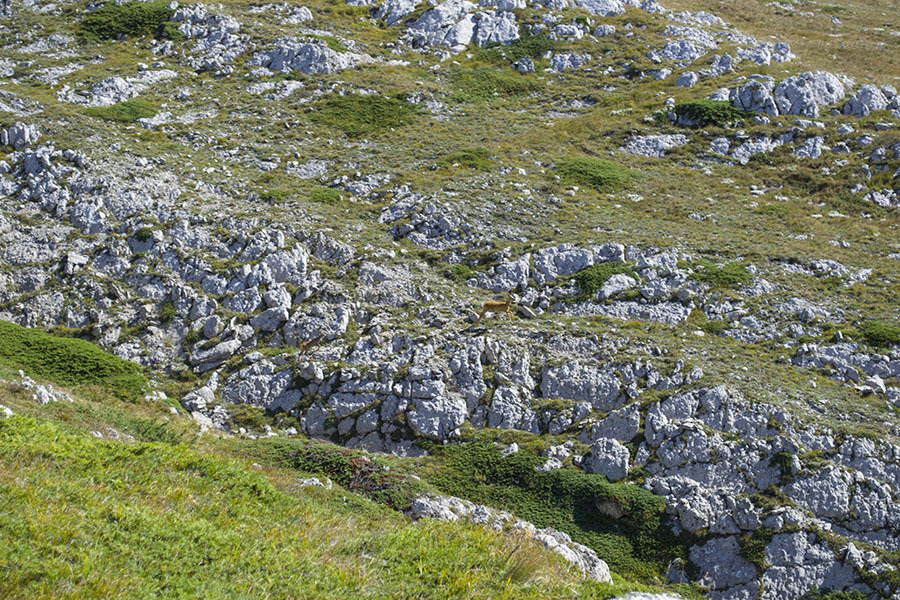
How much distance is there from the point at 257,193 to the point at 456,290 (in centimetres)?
1110

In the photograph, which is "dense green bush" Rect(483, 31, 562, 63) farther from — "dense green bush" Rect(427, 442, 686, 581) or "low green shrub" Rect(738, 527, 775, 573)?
"low green shrub" Rect(738, 527, 775, 573)

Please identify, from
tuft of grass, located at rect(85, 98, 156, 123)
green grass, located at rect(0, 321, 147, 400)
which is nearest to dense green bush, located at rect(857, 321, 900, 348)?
green grass, located at rect(0, 321, 147, 400)

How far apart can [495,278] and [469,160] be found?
10.4 metres

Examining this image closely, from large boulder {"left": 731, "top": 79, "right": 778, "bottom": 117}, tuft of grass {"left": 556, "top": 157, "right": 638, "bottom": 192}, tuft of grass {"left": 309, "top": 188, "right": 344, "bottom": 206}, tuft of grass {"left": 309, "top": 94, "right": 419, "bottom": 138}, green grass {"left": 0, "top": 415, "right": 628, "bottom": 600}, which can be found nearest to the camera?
green grass {"left": 0, "top": 415, "right": 628, "bottom": 600}

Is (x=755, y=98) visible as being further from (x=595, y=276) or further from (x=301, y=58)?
(x=301, y=58)

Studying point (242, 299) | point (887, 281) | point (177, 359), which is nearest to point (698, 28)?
point (887, 281)

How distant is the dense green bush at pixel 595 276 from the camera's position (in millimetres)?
21469

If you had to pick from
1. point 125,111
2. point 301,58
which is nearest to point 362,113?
point 301,58

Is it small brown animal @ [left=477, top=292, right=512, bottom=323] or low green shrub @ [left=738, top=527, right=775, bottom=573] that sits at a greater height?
small brown animal @ [left=477, top=292, right=512, bottom=323]

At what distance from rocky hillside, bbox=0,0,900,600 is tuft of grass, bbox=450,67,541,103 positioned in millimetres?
373

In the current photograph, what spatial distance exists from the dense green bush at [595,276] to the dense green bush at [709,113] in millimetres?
18119

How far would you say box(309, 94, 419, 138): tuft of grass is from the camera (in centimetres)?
3391

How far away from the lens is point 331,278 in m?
21.5

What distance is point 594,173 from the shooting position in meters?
30.2
